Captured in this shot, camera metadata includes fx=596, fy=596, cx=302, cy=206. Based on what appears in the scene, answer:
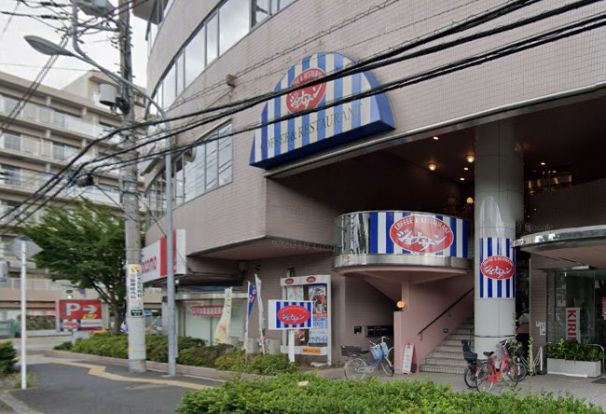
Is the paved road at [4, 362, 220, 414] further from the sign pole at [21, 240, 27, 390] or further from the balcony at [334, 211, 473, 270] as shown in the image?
the balcony at [334, 211, 473, 270]

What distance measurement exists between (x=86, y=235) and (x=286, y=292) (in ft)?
45.1

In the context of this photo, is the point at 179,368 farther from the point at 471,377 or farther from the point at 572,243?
the point at 572,243

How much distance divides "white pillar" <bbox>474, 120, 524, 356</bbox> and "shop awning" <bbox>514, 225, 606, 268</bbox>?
1615 mm

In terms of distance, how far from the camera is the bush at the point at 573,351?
15492 mm

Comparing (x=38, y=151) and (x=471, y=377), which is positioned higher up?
(x=38, y=151)

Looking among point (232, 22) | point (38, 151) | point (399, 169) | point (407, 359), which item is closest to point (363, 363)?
point (407, 359)

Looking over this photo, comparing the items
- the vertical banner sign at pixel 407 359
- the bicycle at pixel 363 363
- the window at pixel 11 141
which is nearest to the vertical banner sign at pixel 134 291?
the bicycle at pixel 363 363

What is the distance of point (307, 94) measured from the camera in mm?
16266

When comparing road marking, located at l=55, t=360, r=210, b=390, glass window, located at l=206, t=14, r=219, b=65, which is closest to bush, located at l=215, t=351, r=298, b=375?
road marking, located at l=55, t=360, r=210, b=390

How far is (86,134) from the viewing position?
6456 cm

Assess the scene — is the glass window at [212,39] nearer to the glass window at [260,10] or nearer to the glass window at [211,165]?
the glass window at [260,10]

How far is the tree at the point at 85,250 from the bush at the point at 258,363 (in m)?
13.3

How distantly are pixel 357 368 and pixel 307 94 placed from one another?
761 cm

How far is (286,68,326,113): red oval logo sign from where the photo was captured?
15938 mm
